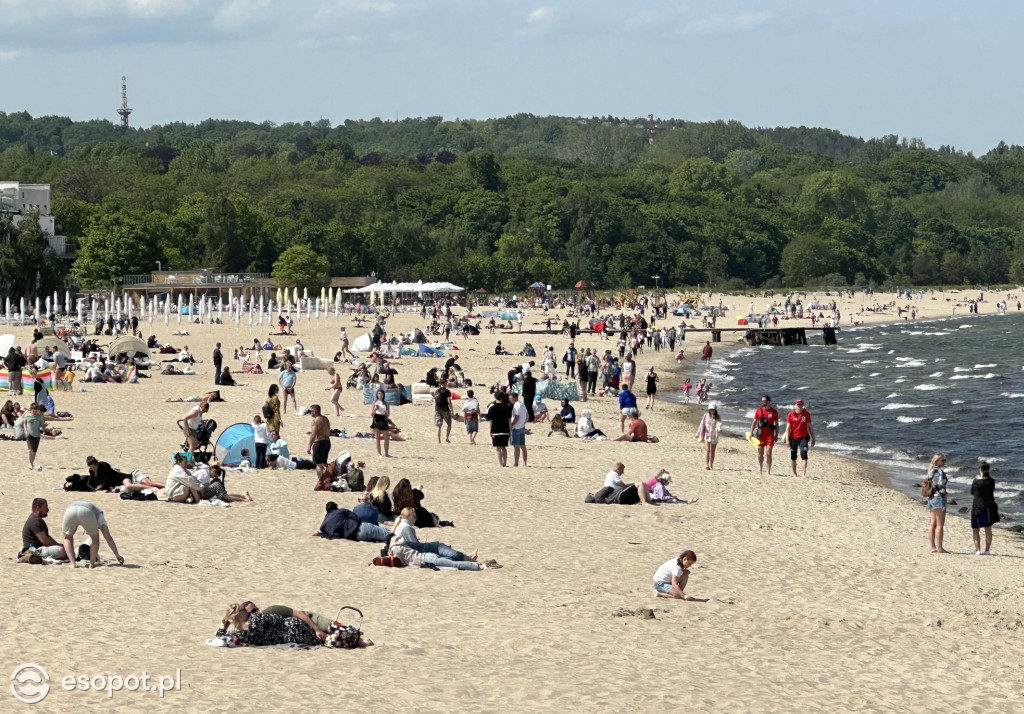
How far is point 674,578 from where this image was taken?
1325 cm

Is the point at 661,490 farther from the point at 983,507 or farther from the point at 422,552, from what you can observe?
the point at 422,552

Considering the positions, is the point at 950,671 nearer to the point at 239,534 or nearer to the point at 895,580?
the point at 895,580

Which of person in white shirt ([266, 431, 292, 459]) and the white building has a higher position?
the white building

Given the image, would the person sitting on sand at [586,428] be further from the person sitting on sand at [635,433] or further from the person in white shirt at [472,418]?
the person in white shirt at [472,418]

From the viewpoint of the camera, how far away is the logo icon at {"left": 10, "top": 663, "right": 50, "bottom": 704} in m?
9.18

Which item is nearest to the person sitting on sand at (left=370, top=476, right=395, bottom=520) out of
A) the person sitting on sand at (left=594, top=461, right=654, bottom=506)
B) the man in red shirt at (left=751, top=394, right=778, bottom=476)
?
the person sitting on sand at (left=594, top=461, right=654, bottom=506)

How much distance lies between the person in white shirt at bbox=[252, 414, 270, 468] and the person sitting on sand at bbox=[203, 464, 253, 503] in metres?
2.34

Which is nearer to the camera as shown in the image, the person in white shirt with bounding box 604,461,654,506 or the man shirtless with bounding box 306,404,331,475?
the person in white shirt with bounding box 604,461,654,506

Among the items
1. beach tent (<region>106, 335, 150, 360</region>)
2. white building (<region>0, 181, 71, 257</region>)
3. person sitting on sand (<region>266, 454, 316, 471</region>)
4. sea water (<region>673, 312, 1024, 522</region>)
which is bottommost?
sea water (<region>673, 312, 1024, 522</region>)

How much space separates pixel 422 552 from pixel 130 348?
24598 millimetres

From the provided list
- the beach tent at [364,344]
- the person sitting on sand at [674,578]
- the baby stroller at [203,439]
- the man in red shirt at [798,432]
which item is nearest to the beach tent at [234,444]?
the baby stroller at [203,439]

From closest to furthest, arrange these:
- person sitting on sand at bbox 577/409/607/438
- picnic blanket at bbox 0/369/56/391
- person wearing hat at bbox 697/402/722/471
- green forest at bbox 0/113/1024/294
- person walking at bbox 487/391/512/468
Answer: person walking at bbox 487/391/512/468, person wearing hat at bbox 697/402/722/471, person sitting on sand at bbox 577/409/607/438, picnic blanket at bbox 0/369/56/391, green forest at bbox 0/113/1024/294

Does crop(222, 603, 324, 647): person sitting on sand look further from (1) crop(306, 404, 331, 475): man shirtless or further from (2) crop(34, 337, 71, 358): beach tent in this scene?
(2) crop(34, 337, 71, 358): beach tent

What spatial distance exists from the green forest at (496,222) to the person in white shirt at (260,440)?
51.8 m
